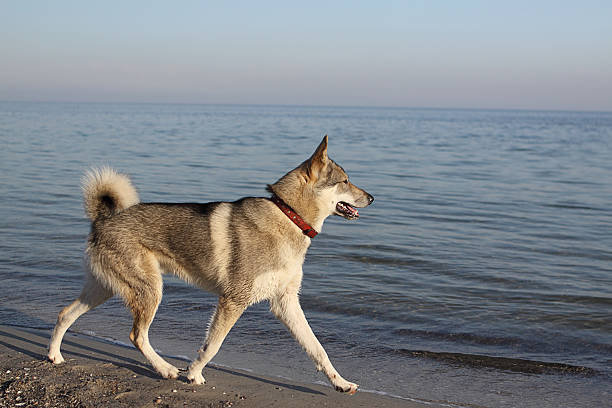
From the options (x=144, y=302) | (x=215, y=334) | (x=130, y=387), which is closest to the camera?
(x=130, y=387)

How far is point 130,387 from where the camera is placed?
423 cm

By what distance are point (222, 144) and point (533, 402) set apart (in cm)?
2912

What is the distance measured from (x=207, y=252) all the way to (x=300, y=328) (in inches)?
36.4

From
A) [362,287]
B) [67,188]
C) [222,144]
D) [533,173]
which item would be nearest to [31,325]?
[362,287]

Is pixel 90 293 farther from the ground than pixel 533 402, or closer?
farther from the ground

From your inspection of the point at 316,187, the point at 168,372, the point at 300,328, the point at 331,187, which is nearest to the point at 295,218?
the point at 316,187

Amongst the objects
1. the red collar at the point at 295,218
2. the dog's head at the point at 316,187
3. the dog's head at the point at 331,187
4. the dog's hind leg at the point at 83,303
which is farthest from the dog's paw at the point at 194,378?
the dog's head at the point at 331,187

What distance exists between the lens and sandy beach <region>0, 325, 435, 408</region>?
3975 millimetres

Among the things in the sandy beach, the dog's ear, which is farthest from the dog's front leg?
the dog's ear

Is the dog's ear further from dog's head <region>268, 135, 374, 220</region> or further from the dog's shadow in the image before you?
the dog's shadow

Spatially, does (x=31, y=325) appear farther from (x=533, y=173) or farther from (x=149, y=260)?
(x=533, y=173)

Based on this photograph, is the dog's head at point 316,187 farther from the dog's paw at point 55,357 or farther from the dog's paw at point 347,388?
the dog's paw at point 55,357

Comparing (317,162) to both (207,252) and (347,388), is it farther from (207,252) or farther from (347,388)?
(347,388)

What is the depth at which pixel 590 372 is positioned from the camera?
5.28m
